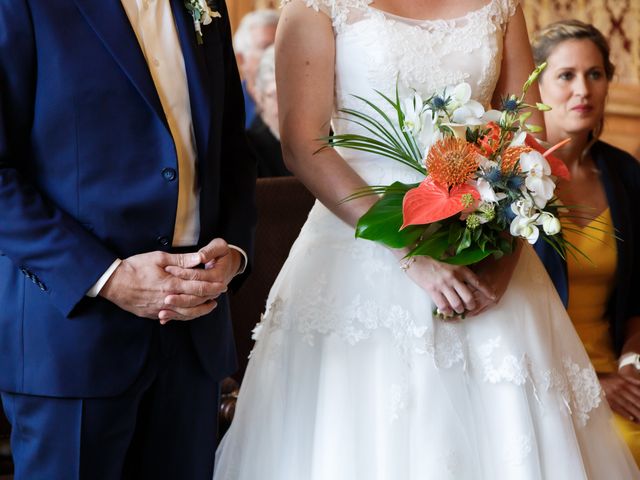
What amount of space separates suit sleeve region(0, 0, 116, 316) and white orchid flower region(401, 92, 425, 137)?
74 centimetres

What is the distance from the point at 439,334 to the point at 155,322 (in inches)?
27.9

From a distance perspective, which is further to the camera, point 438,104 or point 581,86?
point 581,86

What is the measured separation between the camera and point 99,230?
1.85 m

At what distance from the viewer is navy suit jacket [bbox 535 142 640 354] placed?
3.29 metres

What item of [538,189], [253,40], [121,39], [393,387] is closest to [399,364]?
[393,387]

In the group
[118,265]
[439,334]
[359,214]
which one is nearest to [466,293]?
[439,334]

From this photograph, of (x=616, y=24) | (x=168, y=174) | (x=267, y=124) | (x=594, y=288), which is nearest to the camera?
(x=168, y=174)

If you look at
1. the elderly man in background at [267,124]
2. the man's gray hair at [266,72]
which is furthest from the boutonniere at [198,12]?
the man's gray hair at [266,72]

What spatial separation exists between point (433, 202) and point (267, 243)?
1.52 m

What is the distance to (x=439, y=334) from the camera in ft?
7.47

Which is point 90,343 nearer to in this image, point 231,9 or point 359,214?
point 359,214

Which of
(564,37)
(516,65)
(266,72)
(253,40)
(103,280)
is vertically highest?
(253,40)

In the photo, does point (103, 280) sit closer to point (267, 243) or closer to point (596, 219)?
point (267, 243)

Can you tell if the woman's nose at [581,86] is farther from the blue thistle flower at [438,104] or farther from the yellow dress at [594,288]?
the blue thistle flower at [438,104]
